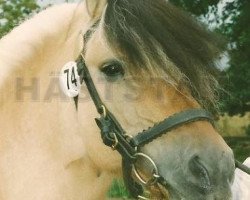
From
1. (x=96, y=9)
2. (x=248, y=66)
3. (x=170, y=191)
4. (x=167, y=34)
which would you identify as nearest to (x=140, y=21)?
(x=167, y=34)

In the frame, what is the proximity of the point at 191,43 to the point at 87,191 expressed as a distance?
1120 mm

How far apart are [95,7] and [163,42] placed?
526mm

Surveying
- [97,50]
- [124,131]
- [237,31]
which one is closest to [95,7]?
[97,50]

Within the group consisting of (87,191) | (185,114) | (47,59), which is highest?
(47,59)

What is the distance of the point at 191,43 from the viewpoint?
9.46 ft

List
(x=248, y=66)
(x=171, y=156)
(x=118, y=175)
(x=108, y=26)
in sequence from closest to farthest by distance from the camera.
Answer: (x=171, y=156) → (x=108, y=26) → (x=118, y=175) → (x=248, y=66)

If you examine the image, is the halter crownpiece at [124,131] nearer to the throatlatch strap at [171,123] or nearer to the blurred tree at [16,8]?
the throatlatch strap at [171,123]

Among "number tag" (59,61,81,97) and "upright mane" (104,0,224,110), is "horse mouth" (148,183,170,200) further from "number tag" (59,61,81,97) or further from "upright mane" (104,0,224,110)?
"number tag" (59,61,81,97)

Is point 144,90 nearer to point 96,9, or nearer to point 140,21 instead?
point 140,21

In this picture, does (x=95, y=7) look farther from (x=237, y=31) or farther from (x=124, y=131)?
(x=237, y=31)

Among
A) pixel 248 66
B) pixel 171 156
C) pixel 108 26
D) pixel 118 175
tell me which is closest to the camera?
pixel 171 156

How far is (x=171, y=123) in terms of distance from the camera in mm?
2768

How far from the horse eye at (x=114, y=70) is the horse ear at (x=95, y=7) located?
0.36 meters

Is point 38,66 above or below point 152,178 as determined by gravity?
above
